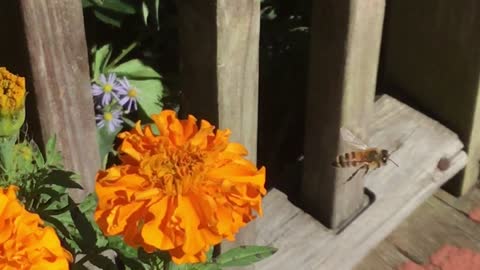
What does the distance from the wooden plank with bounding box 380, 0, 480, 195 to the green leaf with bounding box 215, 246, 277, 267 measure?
87 cm

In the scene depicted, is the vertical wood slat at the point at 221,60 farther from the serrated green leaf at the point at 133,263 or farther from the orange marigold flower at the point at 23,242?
the orange marigold flower at the point at 23,242

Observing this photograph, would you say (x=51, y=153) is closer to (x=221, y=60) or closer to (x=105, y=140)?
(x=221, y=60)

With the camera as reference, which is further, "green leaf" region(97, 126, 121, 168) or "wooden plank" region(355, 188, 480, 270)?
"wooden plank" region(355, 188, 480, 270)

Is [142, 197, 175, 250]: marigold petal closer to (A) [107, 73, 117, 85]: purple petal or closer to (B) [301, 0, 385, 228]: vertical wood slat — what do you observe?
(B) [301, 0, 385, 228]: vertical wood slat

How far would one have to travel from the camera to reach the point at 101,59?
78.6 inches

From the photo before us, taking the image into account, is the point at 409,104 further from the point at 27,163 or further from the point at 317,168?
the point at 27,163

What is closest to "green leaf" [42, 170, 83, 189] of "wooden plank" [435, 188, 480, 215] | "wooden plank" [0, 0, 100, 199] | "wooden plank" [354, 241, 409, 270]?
"wooden plank" [0, 0, 100, 199]

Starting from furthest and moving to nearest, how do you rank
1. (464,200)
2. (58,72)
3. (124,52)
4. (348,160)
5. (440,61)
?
(464,200)
(440,61)
(124,52)
(348,160)
(58,72)

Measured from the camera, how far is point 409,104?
2.28 metres

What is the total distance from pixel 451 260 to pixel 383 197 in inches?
9.4

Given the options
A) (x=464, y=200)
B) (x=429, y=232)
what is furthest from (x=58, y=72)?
(x=464, y=200)

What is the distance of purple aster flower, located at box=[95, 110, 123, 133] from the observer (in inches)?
77.5

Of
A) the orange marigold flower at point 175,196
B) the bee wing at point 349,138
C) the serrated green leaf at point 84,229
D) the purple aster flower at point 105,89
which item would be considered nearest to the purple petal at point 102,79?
the purple aster flower at point 105,89

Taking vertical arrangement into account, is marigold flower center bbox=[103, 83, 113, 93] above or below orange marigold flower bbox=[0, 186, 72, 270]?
below
